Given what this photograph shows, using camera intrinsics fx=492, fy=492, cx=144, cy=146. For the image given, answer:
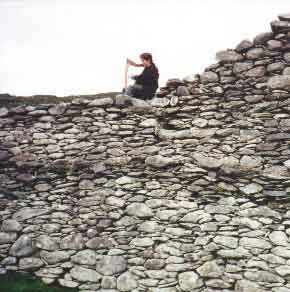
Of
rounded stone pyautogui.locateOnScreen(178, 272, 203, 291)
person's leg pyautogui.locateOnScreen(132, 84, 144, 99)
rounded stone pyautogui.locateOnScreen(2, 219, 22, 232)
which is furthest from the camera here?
person's leg pyautogui.locateOnScreen(132, 84, 144, 99)

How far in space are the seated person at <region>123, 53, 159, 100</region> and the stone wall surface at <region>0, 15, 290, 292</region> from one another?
18.8 inches

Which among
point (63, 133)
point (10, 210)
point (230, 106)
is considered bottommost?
point (10, 210)

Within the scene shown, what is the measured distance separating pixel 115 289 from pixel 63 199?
1.98m

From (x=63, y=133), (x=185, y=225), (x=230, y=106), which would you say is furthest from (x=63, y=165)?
(x=230, y=106)

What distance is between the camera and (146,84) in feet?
32.3

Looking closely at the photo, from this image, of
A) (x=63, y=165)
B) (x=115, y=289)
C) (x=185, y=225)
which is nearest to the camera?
(x=115, y=289)

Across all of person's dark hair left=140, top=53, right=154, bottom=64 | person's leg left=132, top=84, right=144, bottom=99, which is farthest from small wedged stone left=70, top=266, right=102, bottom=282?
person's dark hair left=140, top=53, right=154, bottom=64

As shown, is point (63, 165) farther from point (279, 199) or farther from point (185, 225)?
point (279, 199)

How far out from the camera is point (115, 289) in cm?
732

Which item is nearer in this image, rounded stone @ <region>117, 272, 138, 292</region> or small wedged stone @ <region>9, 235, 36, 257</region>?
rounded stone @ <region>117, 272, 138, 292</region>

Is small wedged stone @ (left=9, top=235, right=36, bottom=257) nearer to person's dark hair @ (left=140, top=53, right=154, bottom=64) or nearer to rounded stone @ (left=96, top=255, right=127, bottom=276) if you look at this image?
rounded stone @ (left=96, top=255, right=127, bottom=276)

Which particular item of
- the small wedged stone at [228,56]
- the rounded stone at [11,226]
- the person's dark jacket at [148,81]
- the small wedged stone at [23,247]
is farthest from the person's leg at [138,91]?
the small wedged stone at [23,247]

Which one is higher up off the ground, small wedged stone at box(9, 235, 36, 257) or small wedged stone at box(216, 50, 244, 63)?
small wedged stone at box(216, 50, 244, 63)

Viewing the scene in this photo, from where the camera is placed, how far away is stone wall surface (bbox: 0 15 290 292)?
7449 millimetres
